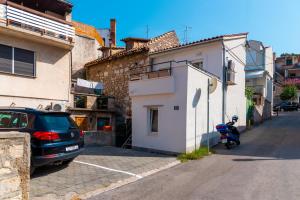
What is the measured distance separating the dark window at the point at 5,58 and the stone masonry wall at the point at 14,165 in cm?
833

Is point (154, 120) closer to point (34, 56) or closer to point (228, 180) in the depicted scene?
point (228, 180)

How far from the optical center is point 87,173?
24.8ft

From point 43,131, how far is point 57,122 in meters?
0.60

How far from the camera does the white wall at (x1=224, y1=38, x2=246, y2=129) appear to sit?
1536 cm

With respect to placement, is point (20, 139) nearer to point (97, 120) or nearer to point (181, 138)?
point (181, 138)

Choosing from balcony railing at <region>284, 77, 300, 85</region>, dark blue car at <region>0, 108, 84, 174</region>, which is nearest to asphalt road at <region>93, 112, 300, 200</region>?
dark blue car at <region>0, 108, 84, 174</region>

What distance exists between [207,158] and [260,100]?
16.4 m

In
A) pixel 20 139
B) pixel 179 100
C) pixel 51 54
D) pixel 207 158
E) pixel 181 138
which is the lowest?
pixel 207 158

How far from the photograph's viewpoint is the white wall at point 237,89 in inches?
605

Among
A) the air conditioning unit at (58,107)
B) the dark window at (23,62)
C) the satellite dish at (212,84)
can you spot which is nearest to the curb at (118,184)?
the satellite dish at (212,84)

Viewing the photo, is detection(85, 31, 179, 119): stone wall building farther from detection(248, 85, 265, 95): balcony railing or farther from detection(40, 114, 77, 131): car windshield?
detection(248, 85, 265, 95): balcony railing

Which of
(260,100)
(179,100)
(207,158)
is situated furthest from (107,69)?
(260,100)

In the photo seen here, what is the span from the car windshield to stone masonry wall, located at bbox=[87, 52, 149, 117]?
31.8 ft

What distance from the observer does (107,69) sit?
1995 centimetres
